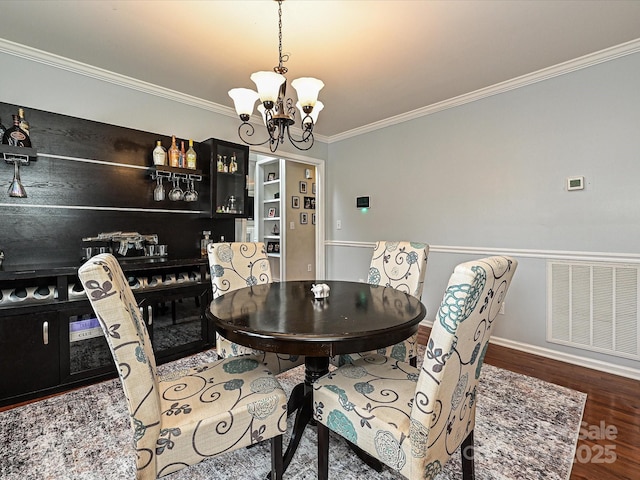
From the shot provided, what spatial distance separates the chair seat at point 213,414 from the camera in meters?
1.06

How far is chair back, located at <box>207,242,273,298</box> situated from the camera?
2.07 m

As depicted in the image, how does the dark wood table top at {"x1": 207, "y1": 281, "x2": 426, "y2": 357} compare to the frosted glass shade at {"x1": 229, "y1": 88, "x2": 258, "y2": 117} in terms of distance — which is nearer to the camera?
the dark wood table top at {"x1": 207, "y1": 281, "x2": 426, "y2": 357}

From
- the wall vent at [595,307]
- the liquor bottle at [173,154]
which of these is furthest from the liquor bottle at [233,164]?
the wall vent at [595,307]

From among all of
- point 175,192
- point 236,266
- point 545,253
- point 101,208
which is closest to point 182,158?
point 175,192

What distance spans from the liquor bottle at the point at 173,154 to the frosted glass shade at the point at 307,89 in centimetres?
153

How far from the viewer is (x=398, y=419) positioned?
107cm

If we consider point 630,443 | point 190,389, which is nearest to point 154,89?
point 190,389

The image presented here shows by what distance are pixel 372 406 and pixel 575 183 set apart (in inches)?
104

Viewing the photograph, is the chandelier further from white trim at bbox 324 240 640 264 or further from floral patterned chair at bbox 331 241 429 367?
white trim at bbox 324 240 640 264

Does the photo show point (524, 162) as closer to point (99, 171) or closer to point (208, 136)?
point (208, 136)

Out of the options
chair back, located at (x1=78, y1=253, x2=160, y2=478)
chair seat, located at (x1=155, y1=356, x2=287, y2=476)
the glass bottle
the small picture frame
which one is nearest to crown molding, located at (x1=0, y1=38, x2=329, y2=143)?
the glass bottle

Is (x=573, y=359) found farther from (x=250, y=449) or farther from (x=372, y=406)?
(x=250, y=449)

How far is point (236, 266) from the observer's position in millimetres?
2174

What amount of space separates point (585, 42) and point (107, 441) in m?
3.98
